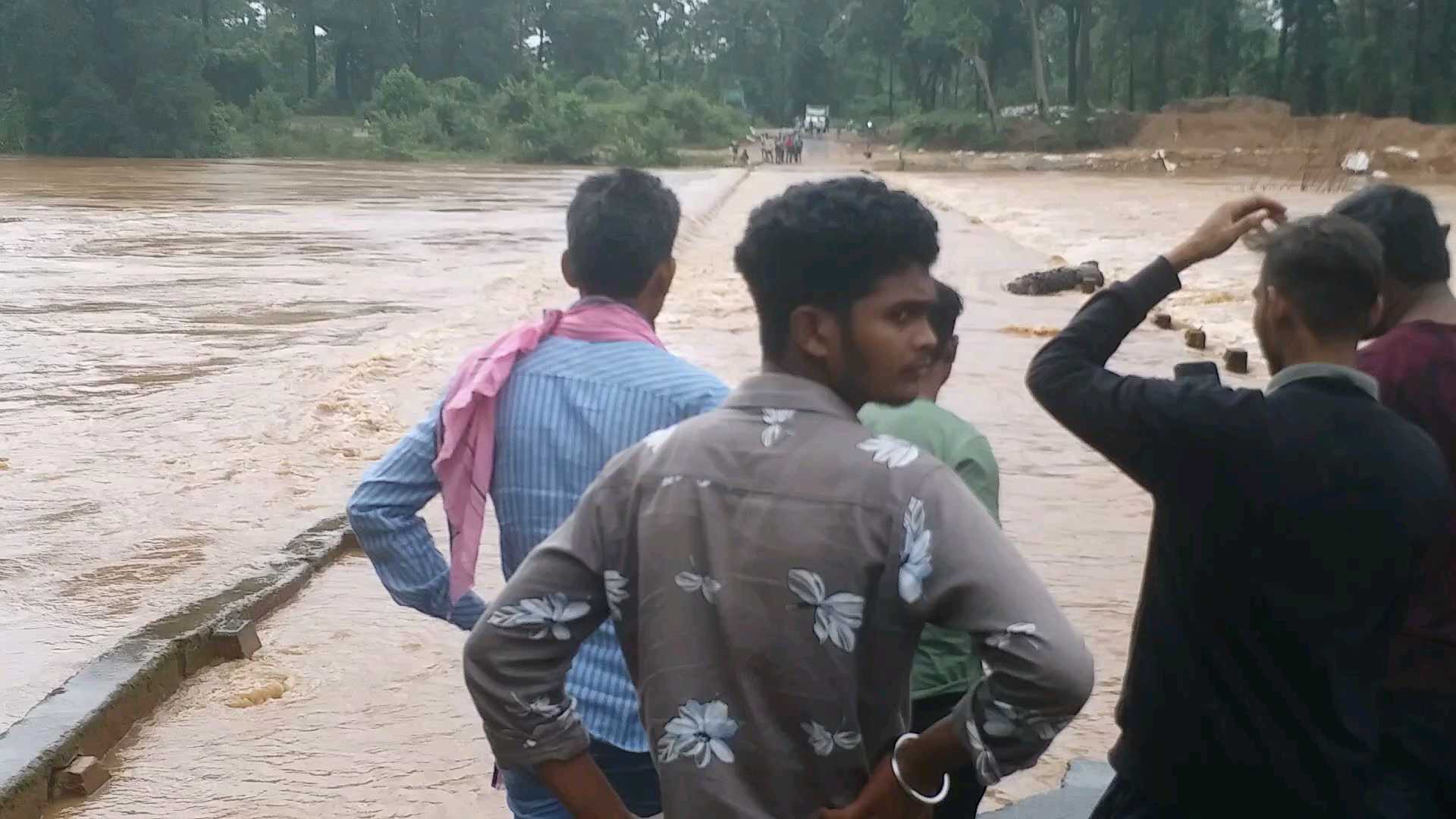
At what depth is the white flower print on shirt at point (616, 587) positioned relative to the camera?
6.69 feet

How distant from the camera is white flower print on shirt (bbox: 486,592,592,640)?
2035 mm

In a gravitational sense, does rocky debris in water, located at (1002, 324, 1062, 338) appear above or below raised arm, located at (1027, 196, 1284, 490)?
below

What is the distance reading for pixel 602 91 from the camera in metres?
83.8

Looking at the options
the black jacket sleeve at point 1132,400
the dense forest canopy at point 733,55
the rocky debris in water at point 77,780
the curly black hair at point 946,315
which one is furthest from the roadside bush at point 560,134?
the black jacket sleeve at point 1132,400

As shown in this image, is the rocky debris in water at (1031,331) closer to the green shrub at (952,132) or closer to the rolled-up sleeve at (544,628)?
the rolled-up sleeve at (544,628)

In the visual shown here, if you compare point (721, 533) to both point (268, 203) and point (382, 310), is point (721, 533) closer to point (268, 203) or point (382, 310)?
point (382, 310)

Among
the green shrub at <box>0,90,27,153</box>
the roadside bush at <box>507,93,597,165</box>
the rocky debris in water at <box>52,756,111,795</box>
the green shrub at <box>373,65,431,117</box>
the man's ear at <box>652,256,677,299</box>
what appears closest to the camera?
the man's ear at <box>652,256,677,299</box>

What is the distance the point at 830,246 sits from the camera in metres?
2.01

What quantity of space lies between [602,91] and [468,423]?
8325 cm

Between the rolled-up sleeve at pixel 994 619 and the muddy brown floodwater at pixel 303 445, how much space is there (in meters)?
3.09

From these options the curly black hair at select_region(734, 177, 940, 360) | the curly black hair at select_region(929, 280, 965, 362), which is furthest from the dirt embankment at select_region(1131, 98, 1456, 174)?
the curly black hair at select_region(734, 177, 940, 360)

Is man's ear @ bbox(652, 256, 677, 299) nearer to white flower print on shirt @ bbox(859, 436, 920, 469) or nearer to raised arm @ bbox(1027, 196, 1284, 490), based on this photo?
raised arm @ bbox(1027, 196, 1284, 490)

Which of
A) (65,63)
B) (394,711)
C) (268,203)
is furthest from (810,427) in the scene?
(65,63)

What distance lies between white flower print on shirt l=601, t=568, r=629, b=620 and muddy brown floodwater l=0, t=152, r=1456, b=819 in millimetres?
2904
